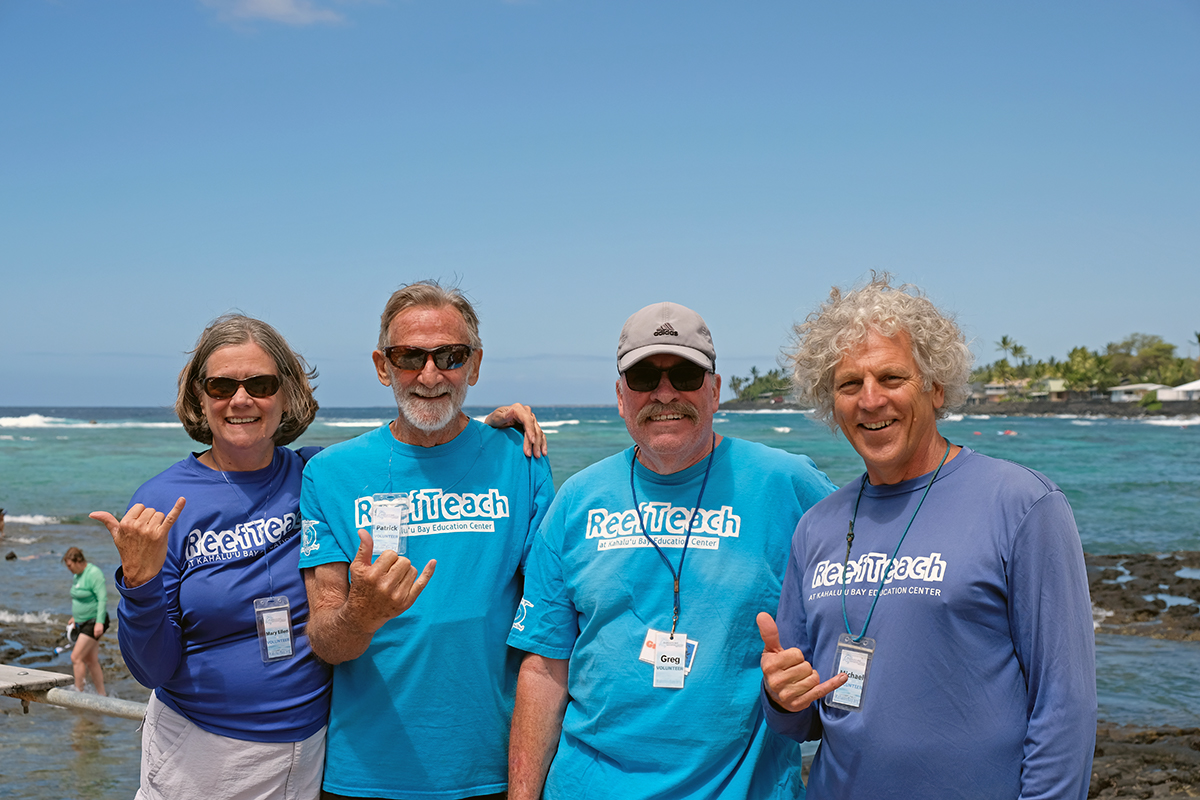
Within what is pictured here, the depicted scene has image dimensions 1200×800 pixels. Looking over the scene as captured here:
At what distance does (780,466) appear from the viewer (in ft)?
9.39

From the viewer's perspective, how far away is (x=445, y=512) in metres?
3.10

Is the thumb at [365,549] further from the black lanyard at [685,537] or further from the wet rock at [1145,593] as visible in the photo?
the wet rock at [1145,593]

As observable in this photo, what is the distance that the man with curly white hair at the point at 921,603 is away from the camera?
1.97 meters

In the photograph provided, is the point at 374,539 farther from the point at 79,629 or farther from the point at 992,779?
the point at 79,629

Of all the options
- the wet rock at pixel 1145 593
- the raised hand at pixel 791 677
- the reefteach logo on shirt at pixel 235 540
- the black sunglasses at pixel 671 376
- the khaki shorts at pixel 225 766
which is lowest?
the wet rock at pixel 1145 593

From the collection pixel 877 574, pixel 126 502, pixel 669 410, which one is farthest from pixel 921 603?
pixel 126 502

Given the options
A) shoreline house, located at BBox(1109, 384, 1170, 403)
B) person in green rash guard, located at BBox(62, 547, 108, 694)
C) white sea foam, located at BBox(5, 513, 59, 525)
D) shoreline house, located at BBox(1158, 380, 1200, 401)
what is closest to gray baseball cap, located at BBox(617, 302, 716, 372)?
person in green rash guard, located at BBox(62, 547, 108, 694)

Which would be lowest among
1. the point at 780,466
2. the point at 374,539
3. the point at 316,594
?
the point at 316,594

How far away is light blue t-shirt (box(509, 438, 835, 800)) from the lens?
2.60m

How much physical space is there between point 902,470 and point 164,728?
2.72 m

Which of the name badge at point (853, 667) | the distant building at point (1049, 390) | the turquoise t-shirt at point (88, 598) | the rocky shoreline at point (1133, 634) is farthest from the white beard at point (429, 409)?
the distant building at point (1049, 390)

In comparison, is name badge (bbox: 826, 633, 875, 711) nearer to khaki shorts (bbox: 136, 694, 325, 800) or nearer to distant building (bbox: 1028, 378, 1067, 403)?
khaki shorts (bbox: 136, 694, 325, 800)

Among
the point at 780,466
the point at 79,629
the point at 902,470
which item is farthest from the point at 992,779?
the point at 79,629

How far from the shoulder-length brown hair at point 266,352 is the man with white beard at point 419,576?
321 mm
